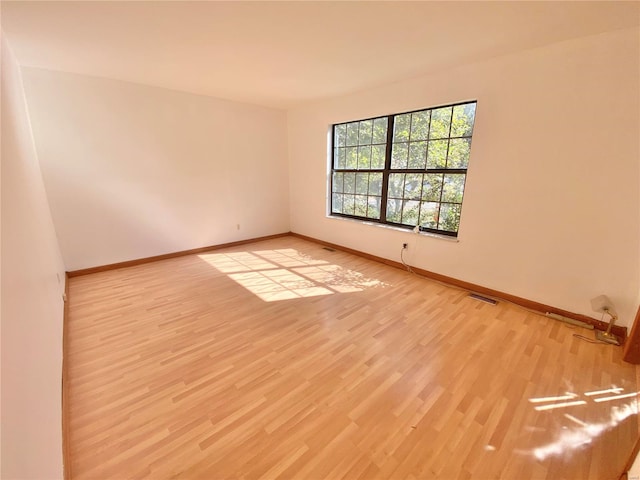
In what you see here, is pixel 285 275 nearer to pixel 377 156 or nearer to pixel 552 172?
pixel 377 156

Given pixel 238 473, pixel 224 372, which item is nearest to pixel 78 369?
pixel 224 372

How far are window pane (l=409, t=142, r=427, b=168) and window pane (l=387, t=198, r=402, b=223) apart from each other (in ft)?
1.75

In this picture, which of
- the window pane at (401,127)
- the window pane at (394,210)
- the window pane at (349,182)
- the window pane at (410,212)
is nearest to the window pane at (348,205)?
the window pane at (349,182)

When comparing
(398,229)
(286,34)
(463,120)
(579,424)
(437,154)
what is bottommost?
(579,424)

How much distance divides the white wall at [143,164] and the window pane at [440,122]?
9.50ft

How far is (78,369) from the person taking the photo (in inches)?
73.6

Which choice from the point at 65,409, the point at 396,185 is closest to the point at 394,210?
the point at 396,185

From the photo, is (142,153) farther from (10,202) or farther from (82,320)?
(10,202)

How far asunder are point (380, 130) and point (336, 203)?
1432mm

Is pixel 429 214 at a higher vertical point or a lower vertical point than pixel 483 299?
higher

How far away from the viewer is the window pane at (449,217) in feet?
10.5

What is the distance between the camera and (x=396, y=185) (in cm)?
374

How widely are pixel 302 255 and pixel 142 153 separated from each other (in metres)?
2.70

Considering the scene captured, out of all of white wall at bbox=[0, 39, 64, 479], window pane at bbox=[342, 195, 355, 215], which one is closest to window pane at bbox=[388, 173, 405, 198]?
window pane at bbox=[342, 195, 355, 215]
